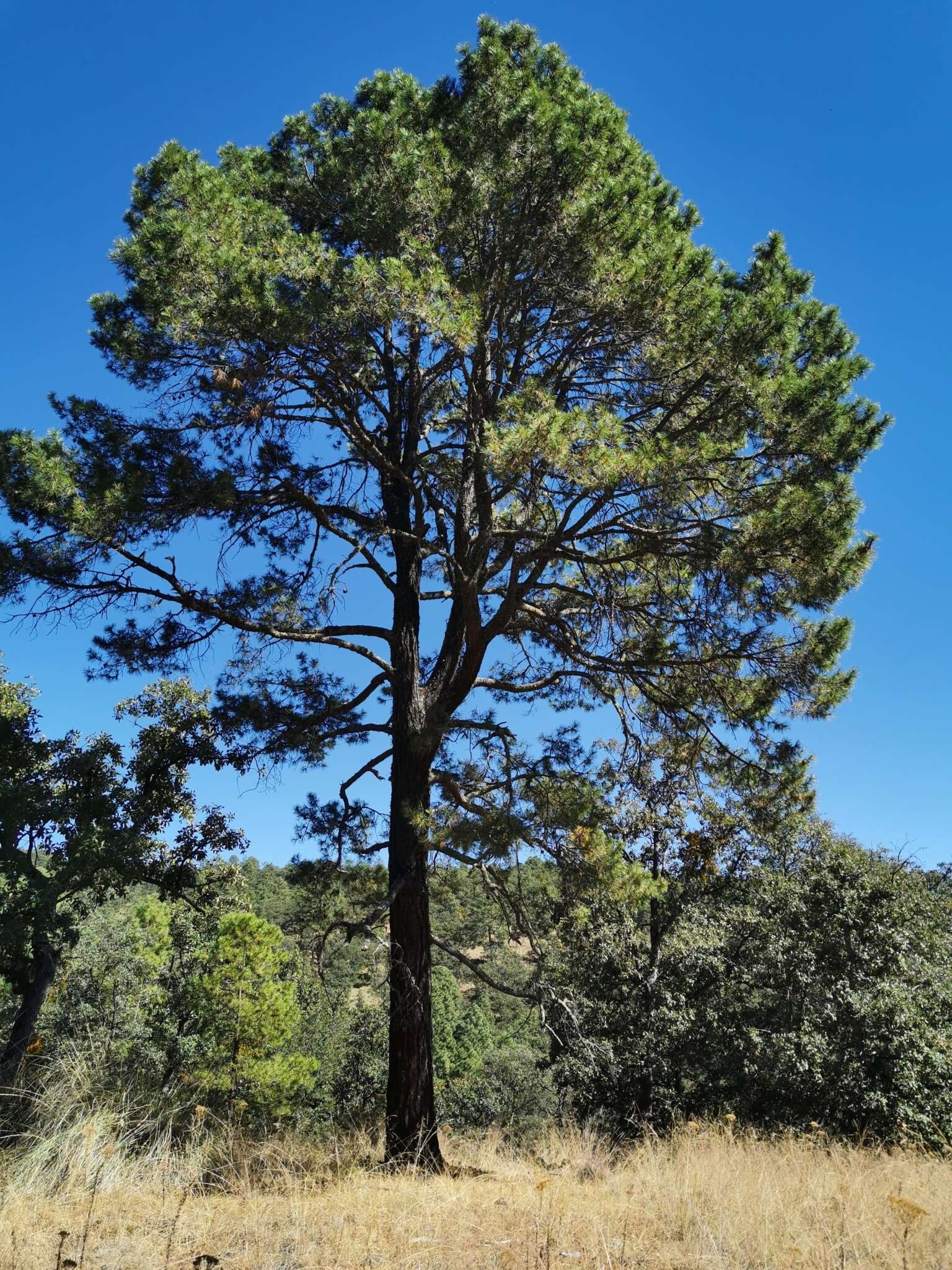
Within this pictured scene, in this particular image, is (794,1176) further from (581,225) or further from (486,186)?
(486,186)

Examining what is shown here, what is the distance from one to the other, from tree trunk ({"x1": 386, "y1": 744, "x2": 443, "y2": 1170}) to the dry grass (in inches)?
23.4

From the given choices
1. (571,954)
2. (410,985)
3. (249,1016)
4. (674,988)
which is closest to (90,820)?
(410,985)

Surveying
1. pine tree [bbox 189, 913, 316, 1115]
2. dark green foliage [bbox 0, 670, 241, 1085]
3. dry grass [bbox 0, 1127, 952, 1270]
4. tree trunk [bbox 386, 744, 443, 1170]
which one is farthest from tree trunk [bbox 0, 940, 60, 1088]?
pine tree [bbox 189, 913, 316, 1115]

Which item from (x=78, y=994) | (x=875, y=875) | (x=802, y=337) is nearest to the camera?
(x=802, y=337)

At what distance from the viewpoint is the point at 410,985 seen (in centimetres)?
620

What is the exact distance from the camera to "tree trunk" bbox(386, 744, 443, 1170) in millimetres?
5996

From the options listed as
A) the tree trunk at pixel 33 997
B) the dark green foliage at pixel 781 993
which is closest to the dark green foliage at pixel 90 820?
the tree trunk at pixel 33 997

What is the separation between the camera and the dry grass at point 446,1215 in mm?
3213

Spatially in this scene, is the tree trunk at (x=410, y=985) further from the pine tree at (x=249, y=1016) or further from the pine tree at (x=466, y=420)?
the pine tree at (x=249, y=1016)

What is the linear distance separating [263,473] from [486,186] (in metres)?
3.09

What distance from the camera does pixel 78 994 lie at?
21156 mm

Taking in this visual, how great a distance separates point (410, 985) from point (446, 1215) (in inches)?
89.6

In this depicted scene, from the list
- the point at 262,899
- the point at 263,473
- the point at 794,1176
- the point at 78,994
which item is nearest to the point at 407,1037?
the point at 794,1176

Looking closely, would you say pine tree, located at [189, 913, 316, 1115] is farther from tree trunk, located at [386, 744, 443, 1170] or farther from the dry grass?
the dry grass
